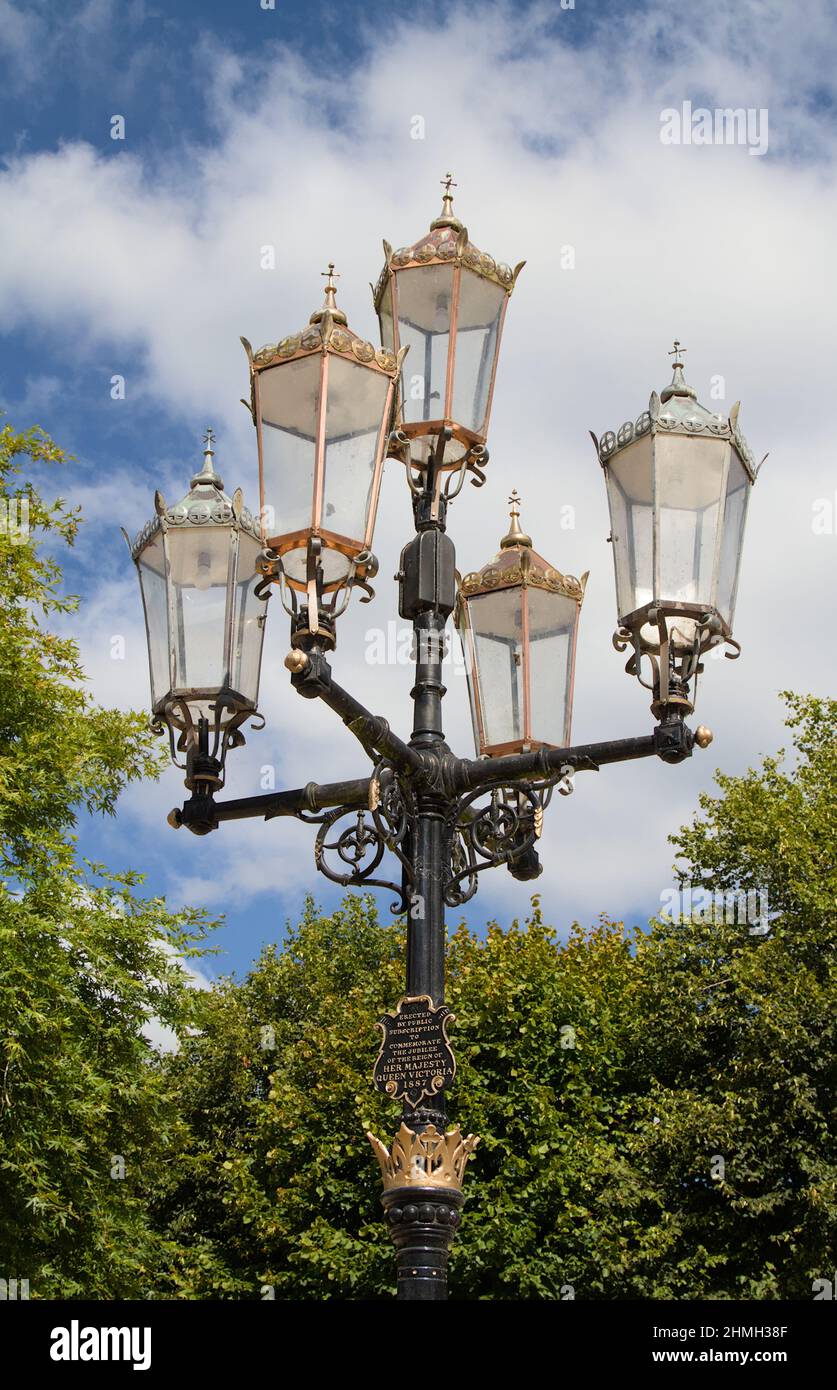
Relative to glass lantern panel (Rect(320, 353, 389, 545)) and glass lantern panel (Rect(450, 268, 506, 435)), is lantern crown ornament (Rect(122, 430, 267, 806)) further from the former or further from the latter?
glass lantern panel (Rect(450, 268, 506, 435))

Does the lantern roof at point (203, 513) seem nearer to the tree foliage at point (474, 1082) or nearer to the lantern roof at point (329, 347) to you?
the lantern roof at point (329, 347)

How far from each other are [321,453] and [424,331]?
1.53 meters

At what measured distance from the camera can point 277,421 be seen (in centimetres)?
611

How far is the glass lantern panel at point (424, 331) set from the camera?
704cm

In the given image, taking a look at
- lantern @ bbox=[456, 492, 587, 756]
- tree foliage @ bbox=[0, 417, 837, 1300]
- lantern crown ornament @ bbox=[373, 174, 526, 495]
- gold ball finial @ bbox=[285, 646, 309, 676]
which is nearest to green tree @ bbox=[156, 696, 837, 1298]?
tree foliage @ bbox=[0, 417, 837, 1300]

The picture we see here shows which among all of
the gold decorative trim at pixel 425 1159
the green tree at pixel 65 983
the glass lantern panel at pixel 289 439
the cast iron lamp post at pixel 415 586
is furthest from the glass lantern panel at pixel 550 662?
the green tree at pixel 65 983

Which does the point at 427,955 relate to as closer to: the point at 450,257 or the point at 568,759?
the point at 568,759

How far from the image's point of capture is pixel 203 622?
662 cm

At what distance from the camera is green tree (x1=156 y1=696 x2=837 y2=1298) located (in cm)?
2184

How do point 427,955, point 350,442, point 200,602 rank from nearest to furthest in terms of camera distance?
1. point 427,955
2. point 350,442
3. point 200,602

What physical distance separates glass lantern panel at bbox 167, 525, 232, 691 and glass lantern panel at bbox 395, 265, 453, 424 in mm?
1113

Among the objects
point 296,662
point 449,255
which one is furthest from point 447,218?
point 296,662
